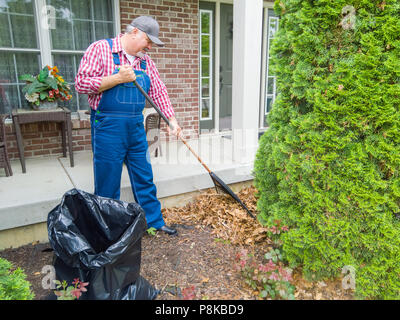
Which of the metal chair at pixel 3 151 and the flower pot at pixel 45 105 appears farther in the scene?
the flower pot at pixel 45 105

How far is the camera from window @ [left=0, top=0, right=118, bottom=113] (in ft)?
13.1

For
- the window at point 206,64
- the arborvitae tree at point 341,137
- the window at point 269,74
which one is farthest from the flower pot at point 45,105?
the window at point 269,74

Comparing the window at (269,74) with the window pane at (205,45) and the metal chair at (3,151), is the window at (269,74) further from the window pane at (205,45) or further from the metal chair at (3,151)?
the metal chair at (3,151)

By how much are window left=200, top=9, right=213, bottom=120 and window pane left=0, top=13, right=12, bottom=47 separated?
281 centimetres

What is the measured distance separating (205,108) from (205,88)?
0.35m

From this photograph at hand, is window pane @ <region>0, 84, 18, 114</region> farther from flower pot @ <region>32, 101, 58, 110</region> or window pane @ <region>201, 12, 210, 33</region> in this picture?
window pane @ <region>201, 12, 210, 33</region>

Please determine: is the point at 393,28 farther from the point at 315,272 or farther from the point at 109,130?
the point at 109,130

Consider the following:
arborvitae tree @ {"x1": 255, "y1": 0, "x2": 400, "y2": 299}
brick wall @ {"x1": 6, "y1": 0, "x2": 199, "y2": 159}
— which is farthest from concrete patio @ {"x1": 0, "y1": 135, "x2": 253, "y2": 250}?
arborvitae tree @ {"x1": 255, "y1": 0, "x2": 400, "y2": 299}

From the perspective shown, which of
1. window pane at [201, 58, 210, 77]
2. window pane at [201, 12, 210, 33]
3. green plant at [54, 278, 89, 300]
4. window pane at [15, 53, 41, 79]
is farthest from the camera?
window pane at [201, 58, 210, 77]

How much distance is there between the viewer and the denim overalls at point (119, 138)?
2.48 metres

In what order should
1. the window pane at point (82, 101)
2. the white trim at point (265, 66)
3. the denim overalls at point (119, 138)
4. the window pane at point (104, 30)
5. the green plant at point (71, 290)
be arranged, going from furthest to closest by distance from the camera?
the white trim at point (265, 66), the window pane at point (82, 101), the window pane at point (104, 30), the denim overalls at point (119, 138), the green plant at point (71, 290)

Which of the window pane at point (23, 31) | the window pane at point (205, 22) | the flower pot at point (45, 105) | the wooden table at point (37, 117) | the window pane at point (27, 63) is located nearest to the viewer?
the wooden table at point (37, 117)

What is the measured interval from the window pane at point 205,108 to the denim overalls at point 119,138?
2.97 meters

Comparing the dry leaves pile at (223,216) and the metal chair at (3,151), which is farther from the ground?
the metal chair at (3,151)
